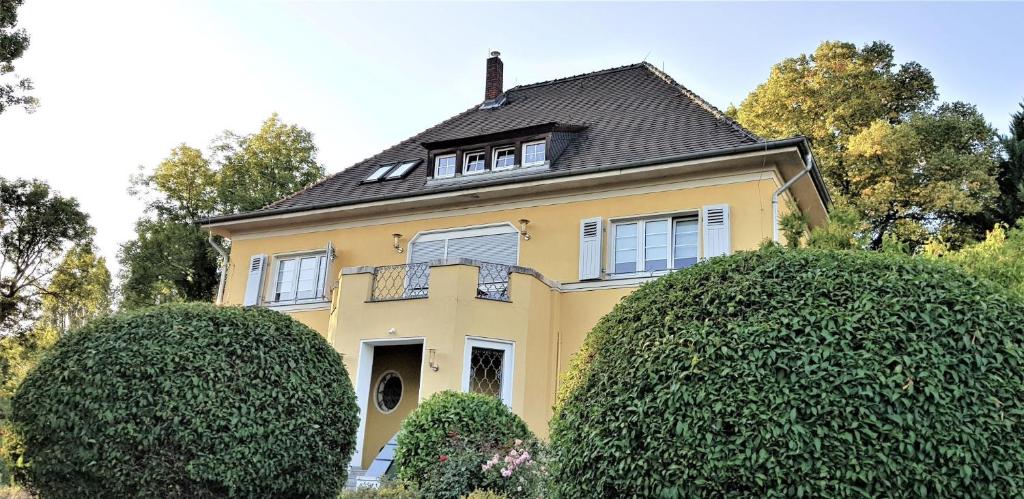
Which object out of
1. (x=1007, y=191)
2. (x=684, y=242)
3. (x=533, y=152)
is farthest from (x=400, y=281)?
(x=1007, y=191)

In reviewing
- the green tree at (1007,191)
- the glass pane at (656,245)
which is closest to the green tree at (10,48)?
the glass pane at (656,245)

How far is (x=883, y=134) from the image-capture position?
20.3m

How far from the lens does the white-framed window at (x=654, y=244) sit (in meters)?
13.8

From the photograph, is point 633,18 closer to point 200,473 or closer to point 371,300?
point 371,300

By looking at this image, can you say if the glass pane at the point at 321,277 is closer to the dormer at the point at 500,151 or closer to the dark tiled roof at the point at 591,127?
the dark tiled roof at the point at 591,127

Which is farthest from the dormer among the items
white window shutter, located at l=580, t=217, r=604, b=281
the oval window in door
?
the oval window in door

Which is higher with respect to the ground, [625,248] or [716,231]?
[716,231]

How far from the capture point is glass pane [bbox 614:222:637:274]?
14150 mm

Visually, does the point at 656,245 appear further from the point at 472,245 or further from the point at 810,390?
the point at 810,390

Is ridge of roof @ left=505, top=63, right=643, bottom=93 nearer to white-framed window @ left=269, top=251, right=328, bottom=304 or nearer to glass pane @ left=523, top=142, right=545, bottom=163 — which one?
glass pane @ left=523, top=142, right=545, bottom=163

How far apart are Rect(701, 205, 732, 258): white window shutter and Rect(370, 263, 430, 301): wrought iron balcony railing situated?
4.98 meters

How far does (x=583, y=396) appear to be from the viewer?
5.37 metres

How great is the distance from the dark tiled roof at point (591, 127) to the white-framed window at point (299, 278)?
3.88 feet

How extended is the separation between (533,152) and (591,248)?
2823 millimetres
